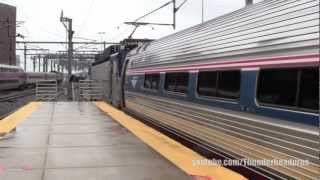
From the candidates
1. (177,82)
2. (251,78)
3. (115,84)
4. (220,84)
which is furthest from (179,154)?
(115,84)

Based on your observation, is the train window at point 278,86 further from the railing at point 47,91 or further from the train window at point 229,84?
the railing at point 47,91

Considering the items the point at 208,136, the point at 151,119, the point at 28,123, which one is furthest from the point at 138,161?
the point at 28,123

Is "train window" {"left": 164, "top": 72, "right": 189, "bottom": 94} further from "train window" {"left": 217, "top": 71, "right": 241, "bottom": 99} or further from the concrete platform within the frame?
"train window" {"left": 217, "top": 71, "right": 241, "bottom": 99}

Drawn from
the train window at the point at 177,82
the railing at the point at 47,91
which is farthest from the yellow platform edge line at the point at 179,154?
the railing at the point at 47,91

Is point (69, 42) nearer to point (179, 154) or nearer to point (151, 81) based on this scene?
point (151, 81)

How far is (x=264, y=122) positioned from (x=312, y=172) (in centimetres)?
134

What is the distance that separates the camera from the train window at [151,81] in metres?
14.5

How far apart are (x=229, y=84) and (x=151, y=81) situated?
7009mm

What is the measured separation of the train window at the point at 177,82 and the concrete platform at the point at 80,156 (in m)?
1.35

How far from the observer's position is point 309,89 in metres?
6.21

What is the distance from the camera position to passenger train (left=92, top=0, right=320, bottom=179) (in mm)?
6254

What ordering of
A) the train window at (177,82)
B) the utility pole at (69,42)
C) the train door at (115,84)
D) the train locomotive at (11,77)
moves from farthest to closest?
the train locomotive at (11,77) < the utility pole at (69,42) < the train door at (115,84) < the train window at (177,82)

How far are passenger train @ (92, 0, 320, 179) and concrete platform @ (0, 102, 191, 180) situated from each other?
1.01 metres

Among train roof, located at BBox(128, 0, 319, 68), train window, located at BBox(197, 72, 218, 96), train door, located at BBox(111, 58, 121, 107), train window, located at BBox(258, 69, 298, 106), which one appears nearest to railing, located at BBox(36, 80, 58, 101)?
train door, located at BBox(111, 58, 121, 107)
